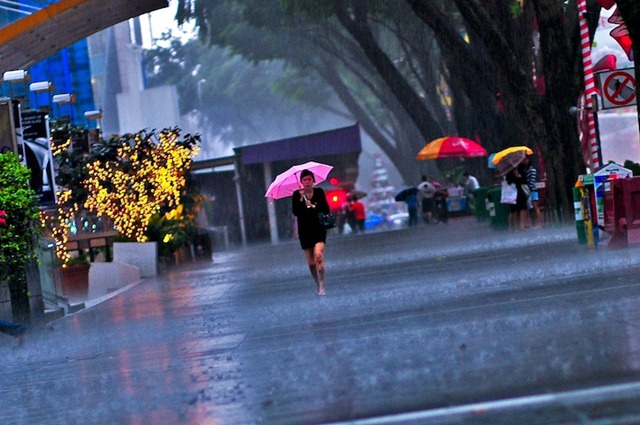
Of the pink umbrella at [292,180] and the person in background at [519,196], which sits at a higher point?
the pink umbrella at [292,180]

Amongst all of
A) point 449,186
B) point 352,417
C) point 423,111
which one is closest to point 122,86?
point 449,186

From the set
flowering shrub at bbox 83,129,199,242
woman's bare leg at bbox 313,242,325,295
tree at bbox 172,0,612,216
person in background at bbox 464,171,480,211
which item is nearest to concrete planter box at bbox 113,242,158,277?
flowering shrub at bbox 83,129,199,242

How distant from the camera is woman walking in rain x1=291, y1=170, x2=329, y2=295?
1695 cm

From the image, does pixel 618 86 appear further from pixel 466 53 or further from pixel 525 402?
pixel 525 402

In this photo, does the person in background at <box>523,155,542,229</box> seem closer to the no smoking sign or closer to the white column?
the no smoking sign

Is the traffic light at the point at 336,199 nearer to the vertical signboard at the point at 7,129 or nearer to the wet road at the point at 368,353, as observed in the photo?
the wet road at the point at 368,353

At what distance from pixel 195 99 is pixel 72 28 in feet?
199

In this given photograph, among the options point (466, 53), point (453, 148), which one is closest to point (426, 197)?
point (453, 148)

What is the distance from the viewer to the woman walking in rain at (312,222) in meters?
17.0

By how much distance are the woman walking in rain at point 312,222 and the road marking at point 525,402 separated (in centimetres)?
Answer: 937

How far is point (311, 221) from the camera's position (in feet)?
55.8

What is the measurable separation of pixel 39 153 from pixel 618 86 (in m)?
9.19

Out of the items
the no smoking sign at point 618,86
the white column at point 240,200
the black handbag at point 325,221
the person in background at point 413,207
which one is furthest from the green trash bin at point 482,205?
the black handbag at point 325,221

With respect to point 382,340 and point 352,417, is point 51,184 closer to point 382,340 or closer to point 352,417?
point 382,340
